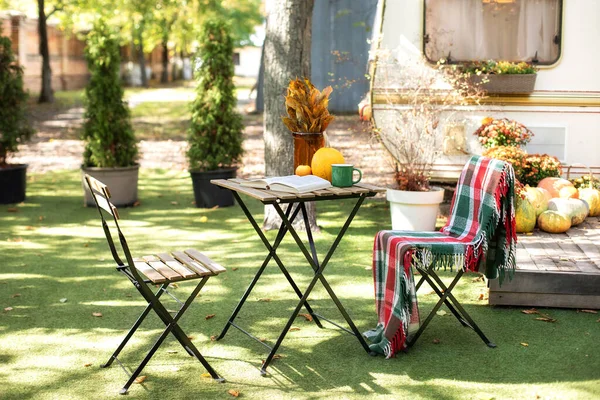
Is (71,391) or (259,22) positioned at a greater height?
(259,22)

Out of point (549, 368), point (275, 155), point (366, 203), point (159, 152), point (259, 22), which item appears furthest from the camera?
point (259, 22)

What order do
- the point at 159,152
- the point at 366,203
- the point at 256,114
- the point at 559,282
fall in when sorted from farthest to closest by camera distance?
the point at 256,114 → the point at 159,152 → the point at 366,203 → the point at 559,282

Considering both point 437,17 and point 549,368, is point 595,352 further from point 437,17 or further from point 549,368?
point 437,17

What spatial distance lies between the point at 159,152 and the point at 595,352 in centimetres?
975

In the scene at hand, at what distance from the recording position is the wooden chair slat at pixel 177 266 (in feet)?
12.5

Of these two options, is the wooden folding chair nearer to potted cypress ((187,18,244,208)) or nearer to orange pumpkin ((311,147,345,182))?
orange pumpkin ((311,147,345,182))

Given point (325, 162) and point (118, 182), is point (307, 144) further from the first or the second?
point (118, 182)

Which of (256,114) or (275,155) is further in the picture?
(256,114)

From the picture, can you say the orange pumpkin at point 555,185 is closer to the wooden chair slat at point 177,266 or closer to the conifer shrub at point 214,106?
the conifer shrub at point 214,106

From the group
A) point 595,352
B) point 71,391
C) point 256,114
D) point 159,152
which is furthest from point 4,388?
point 256,114

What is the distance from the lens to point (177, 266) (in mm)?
3996

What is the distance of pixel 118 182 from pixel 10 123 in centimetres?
151

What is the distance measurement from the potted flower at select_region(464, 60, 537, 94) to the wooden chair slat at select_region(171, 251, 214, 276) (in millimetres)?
3888

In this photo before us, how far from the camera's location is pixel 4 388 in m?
3.83
